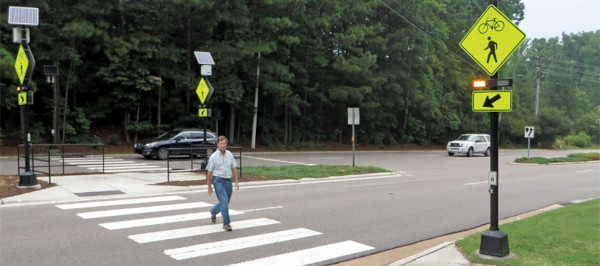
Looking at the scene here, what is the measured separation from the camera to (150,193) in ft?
39.9

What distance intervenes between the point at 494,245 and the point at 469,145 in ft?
98.4

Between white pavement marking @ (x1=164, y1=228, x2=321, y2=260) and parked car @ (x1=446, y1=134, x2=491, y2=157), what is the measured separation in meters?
28.7

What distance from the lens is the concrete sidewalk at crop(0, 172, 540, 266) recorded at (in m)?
6.25

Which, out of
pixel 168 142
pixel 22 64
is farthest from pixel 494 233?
pixel 168 142

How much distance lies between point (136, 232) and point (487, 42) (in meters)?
6.24

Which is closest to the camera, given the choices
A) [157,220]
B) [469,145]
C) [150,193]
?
[157,220]

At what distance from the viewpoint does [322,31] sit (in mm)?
36969

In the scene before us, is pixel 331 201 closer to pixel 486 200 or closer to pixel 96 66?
pixel 486 200

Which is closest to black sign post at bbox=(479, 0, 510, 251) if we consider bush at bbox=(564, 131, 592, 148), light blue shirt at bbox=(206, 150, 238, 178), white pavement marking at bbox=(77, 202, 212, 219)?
light blue shirt at bbox=(206, 150, 238, 178)

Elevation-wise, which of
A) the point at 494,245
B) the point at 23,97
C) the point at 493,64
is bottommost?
the point at 494,245

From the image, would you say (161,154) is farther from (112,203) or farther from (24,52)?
(112,203)

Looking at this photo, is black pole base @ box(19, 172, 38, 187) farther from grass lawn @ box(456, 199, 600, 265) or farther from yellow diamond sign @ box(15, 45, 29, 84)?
grass lawn @ box(456, 199, 600, 265)

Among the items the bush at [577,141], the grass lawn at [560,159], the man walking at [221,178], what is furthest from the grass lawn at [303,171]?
the bush at [577,141]

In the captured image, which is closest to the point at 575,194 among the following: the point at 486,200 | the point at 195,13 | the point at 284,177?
the point at 486,200
